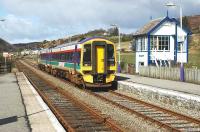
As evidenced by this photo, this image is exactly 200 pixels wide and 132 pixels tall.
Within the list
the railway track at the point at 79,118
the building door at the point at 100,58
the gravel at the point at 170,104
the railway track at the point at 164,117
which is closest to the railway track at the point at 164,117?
the railway track at the point at 164,117

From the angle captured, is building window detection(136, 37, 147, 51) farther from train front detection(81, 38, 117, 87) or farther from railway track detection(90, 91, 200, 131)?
railway track detection(90, 91, 200, 131)

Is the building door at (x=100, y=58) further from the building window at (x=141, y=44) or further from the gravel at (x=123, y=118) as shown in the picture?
the building window at (x=141, y=44)

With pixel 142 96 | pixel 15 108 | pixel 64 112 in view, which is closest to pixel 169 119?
pixel 64 112

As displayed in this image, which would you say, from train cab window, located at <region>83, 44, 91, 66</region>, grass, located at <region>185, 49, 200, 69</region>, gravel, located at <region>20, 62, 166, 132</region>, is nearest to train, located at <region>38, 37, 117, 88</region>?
train cab window, located at <region>83, 44, 91, 66</region>

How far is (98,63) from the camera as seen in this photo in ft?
84.8

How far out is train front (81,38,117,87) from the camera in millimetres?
25656

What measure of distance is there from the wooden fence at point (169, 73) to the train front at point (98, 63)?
560 centimetres

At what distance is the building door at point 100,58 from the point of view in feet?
84.6

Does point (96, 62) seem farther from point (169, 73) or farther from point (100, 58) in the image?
point (169, 73)

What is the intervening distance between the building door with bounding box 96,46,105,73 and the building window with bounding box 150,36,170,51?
16.6 meters

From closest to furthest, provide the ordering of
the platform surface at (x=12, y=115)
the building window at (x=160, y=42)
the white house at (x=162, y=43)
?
1. the platform surface at (x=12, y=115)
2. the white house at (x=162, y=43)
3. the building window at (x=160, y=42)

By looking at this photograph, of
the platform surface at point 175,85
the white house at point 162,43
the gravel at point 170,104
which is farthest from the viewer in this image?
the white house at point 162,43

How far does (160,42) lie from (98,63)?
58.4 feet

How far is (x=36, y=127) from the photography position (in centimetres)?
1224
